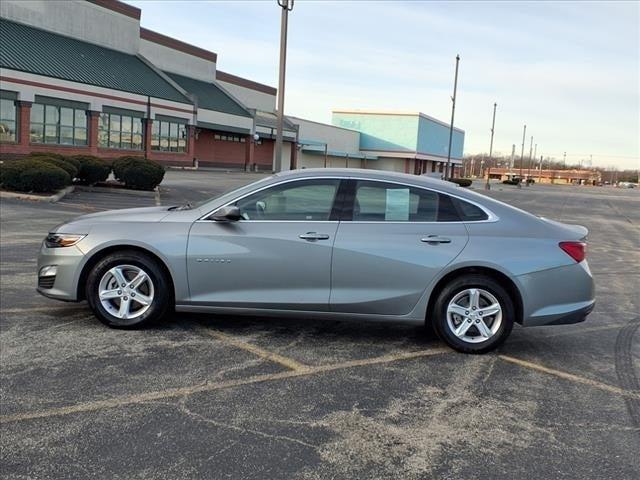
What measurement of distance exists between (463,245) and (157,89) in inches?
1734

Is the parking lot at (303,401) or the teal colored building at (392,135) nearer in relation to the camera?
the parking lot at (303,401)

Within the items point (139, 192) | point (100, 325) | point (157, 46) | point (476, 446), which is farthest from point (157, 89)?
point (476, 446)

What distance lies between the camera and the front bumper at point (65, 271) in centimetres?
549

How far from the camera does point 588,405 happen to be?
429 cm

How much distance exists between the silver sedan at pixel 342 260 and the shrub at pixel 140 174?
19.0m

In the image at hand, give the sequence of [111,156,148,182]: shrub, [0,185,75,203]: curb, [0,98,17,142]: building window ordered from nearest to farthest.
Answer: [0,185,75,203]: curb, [111,156,148,182]: shrub, [0,98,17,142]: building window

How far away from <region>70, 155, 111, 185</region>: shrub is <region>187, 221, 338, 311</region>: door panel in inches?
755

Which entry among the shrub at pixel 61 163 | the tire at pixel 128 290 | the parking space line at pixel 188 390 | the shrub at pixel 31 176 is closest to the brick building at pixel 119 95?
the shrub at pixel 61 163

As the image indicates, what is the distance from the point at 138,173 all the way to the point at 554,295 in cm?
2093

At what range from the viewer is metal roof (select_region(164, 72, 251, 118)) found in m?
52.1

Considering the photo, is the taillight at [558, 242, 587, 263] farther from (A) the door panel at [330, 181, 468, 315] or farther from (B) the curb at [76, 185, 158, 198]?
(B) the curb at [76, 185, 158, 198]

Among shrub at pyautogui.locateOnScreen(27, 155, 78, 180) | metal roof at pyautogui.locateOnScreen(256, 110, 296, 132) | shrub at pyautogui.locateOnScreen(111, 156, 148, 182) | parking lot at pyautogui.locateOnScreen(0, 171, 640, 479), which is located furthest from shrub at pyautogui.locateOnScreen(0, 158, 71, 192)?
metal roof at pyautogui.locateOnScreen(256, 110, 296, 132)

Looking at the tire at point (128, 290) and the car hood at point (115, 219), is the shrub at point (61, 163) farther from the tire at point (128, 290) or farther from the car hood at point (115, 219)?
the tire at point (128, 290)

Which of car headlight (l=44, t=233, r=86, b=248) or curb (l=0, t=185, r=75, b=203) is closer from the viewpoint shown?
car headlight (l=44, t=233, r=86, b=248)
